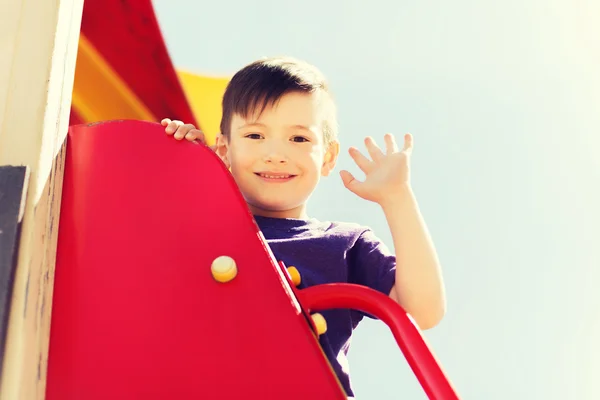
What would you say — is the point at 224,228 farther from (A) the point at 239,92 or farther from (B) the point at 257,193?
(A) the point at 239,92

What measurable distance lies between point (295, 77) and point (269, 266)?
0.58m

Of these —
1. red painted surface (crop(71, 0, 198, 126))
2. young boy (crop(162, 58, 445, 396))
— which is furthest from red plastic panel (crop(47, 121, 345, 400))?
red painted surface (crop(71, 0, 198, 126))

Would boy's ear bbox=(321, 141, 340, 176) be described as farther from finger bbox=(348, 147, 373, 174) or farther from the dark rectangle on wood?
the dark rectangle on wood

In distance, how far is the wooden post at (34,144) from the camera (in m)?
0.53

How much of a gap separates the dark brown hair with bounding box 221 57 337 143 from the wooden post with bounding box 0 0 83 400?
449 millimetres

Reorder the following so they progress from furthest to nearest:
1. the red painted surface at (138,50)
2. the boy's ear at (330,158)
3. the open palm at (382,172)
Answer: the red painted surface at (138,50) < the boy's ear at (330,158) < the open palm at (382,172)

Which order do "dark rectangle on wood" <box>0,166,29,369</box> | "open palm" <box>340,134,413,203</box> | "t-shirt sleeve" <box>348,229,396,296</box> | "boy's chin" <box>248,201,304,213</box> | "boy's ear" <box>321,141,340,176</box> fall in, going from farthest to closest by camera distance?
"boy's ear" <box>321,141,340,176</box> → "boy's chin" <box>248,201,304,213</box> → "t-shirt sleeve" <box>348,229,396,296</box> → "open palm" <box>340,134,413,203</box> → "dark rectangle on wood" <box>0,166,29,369</box>

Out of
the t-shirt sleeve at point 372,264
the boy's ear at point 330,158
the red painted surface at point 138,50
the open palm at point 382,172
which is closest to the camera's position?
the open palm at point 382,172

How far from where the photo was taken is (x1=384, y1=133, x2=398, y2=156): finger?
92 cm

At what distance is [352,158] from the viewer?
936 mm

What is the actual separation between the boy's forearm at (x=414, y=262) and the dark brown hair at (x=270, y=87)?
30 cm

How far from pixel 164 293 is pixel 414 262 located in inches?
17.3

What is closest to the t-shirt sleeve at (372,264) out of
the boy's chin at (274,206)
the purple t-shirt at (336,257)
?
the purple t-shirt at (336,257)

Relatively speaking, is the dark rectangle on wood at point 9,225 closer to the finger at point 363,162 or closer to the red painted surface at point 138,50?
the finger at point 363,162
